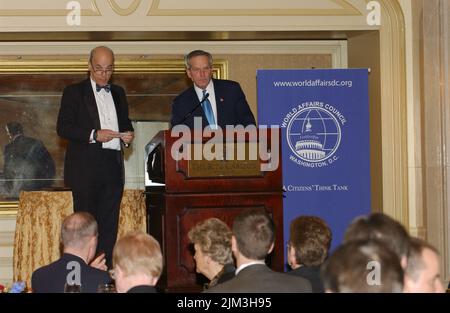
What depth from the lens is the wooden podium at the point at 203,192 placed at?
5453 millimetres

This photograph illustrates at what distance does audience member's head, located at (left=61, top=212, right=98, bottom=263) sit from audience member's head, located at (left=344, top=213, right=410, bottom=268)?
1792 millimetres

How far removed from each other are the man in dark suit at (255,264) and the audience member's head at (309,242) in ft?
1.52

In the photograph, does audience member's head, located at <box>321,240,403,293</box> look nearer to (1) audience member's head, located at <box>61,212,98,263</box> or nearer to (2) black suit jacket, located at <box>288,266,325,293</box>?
(2) black suit jacket, located at <box>288,266,325,293</box>

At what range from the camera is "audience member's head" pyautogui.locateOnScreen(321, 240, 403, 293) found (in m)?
2.48

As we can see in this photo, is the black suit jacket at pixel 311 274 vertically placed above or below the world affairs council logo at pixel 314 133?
below

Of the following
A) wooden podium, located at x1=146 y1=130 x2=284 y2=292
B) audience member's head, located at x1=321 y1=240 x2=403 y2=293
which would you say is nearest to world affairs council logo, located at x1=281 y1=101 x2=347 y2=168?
wooden podium, located at x1=146 y1=130 x2=284 y2=292

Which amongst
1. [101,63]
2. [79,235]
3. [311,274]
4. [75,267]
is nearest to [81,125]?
[101,63]

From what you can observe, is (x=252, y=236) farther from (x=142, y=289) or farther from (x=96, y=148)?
(x=96, y=148)

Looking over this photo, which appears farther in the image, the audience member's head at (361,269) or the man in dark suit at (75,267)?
the man in dark suit at (75,267)

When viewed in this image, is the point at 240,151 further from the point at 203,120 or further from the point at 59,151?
the point at 59,151

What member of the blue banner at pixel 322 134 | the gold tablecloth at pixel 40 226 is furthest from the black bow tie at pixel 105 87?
the blue banner at pixel 322 134

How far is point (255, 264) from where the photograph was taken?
383cm

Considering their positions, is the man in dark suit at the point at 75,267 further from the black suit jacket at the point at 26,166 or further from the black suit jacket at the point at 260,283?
the black suit jacket at the point at 26,166
